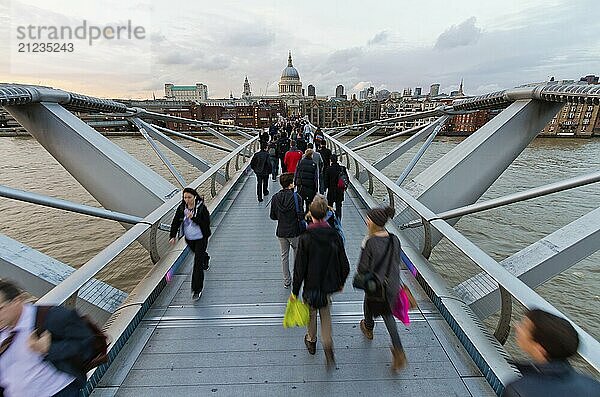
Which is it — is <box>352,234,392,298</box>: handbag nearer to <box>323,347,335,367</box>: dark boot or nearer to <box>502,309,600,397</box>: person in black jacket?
<box>323,347,335,367</box>: dark boot

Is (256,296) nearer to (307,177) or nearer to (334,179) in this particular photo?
(307,177)

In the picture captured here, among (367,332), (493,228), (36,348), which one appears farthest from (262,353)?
(493,228)

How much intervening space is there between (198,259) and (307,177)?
1.91 meters

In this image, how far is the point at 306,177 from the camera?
459cm

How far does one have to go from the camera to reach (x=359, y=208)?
6367 mm

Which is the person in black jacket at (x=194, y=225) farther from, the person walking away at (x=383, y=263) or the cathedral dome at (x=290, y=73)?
the cathedral dome at (x=290, y=73)

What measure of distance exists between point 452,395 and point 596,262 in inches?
380

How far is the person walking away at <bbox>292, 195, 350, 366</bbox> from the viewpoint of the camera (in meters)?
2.24

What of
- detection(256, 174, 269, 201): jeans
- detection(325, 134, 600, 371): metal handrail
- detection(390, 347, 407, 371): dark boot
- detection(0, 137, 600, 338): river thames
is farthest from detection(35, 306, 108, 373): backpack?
detection(256, 174, 269, 201): jeans

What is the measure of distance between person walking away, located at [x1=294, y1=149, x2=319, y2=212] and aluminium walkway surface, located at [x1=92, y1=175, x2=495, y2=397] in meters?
1.40

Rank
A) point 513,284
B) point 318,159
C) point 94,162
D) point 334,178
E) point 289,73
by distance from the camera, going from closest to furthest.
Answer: point 513,284, point 334,178, point 318,159, point 94,162, point 289,73

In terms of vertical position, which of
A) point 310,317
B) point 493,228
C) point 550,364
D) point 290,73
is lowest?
point 493,228

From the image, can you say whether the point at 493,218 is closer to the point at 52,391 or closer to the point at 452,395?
the point at 452,395

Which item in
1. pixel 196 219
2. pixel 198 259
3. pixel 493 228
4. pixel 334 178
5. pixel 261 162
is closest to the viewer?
pixel 196 219
